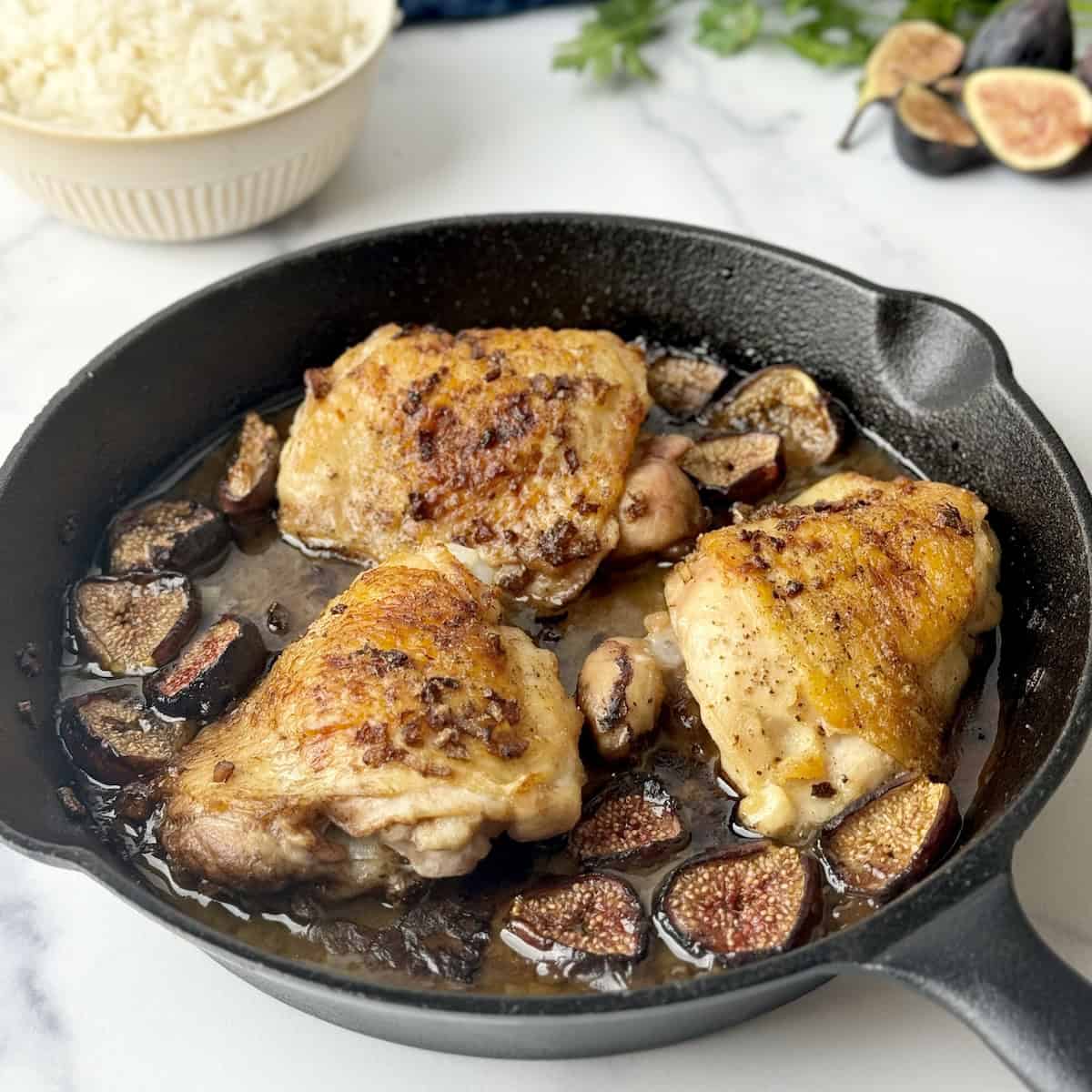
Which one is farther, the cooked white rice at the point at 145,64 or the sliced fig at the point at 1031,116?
the sliced fig at the point at 1031,116

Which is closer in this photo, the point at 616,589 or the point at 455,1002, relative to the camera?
the point at 455,1002

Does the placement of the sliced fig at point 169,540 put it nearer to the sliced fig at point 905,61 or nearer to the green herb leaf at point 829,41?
the sliced fig at point 905,61

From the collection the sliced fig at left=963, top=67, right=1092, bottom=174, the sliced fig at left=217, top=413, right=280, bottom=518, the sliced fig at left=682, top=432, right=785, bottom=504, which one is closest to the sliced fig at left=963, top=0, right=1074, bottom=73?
the sliced fig at left=963, top=67, right=1092, bottom=174

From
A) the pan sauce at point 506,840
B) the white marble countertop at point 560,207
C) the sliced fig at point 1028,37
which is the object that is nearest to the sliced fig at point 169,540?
the pan sauce at point 506,840

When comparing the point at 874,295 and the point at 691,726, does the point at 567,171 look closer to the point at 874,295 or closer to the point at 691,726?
the point at 874,295

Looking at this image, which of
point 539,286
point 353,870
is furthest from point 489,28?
point 353,870
